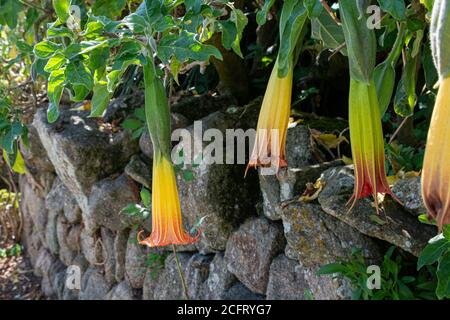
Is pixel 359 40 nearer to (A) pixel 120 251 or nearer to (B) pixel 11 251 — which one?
(A) pixel 120 251

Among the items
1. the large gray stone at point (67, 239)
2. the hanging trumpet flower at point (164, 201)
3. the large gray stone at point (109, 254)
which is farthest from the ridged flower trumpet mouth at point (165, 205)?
the large gray stone at point (67, 239)

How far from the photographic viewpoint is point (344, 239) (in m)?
2.22

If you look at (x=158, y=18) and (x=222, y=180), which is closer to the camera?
(x=158, y=18)

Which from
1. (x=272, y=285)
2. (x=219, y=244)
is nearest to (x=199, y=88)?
(x=219, y=244)

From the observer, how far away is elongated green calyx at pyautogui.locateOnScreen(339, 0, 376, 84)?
3.21 ft

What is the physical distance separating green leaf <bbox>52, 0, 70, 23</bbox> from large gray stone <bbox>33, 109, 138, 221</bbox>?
2.03m

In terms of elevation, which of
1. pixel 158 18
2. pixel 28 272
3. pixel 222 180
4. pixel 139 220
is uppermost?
pixel 158 18

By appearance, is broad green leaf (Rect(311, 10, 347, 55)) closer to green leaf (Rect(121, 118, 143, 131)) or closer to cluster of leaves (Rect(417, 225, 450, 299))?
cluster of leaves (Rect(417, 225, 450, 299))

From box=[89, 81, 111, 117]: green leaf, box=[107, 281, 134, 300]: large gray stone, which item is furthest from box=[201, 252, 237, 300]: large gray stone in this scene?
box=[89, 81, 111, 117]: green leaf

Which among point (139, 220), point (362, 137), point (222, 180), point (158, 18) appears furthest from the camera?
point (139, 220)

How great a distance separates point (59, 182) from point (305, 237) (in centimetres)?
241

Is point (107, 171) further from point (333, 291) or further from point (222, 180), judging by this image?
point (333, 291)

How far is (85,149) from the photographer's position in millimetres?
3400

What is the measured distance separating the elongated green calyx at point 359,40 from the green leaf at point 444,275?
0.85 meters
